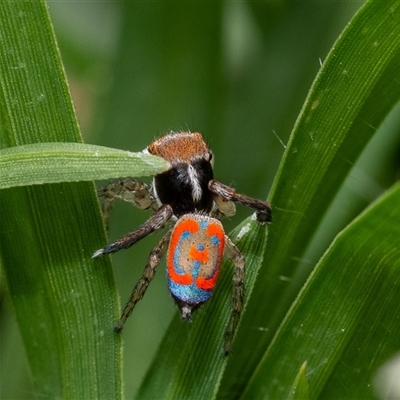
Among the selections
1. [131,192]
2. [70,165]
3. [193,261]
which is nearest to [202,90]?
[131,192]

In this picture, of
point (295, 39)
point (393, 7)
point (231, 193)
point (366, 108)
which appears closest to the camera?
point (393, 7)

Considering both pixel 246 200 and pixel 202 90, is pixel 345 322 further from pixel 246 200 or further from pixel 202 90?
pixel 202 90

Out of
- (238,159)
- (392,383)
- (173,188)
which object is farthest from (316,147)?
(238,159)

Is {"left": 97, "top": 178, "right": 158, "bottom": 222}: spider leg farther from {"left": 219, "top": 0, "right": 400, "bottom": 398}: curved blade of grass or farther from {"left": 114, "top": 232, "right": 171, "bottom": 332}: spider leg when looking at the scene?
{"left": 219, "top": 0, "right": 400, "bottom": 398}: curved blade of grass

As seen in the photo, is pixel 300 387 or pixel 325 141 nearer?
pixel 300 387

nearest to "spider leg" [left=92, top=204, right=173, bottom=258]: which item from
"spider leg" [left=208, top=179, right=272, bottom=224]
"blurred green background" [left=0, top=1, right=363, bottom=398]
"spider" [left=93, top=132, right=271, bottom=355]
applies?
"spider" [left=93, top=132, right=271, bottom=355]

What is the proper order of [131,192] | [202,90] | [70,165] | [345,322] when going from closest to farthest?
[70,165] < [345,322] < [131,192] < [202,90]

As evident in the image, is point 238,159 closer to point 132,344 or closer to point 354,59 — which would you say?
point 132,344
